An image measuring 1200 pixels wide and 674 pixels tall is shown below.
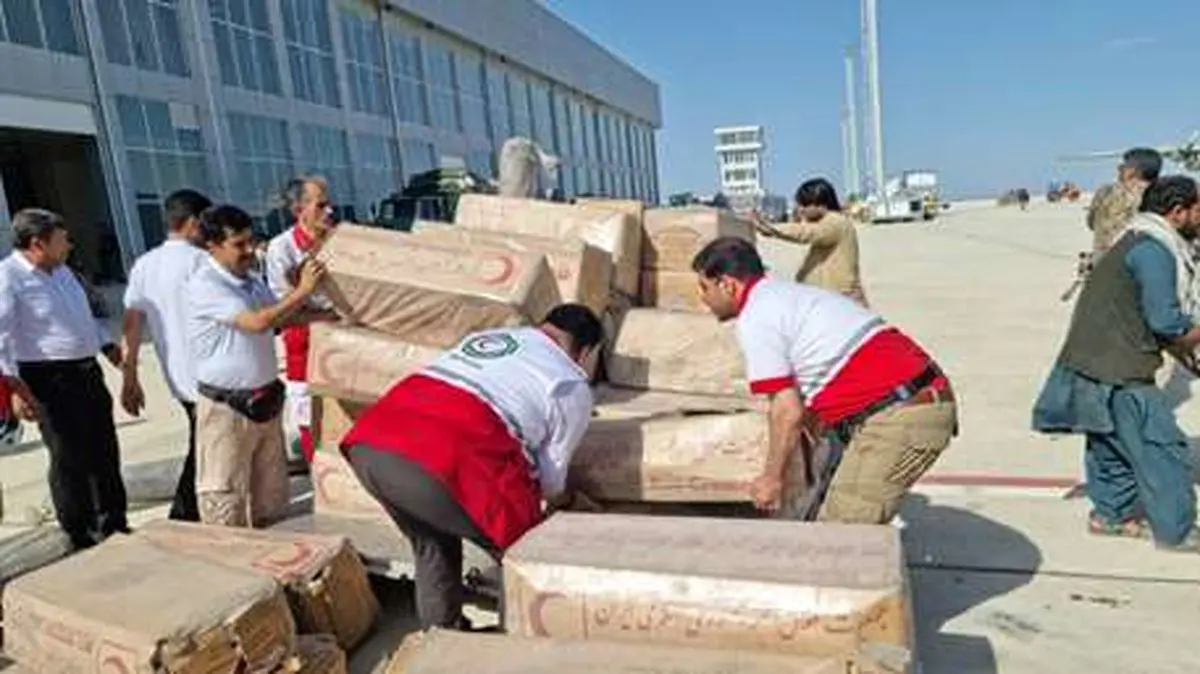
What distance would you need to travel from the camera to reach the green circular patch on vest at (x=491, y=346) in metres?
2.68

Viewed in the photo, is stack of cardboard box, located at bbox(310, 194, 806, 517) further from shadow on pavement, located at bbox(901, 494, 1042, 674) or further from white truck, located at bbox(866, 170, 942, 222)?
white truck, located at bbox(866, 170, 942, 222)

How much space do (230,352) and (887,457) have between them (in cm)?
244

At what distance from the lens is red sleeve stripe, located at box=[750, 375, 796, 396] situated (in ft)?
8.91

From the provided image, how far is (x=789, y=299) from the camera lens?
2.80 meters

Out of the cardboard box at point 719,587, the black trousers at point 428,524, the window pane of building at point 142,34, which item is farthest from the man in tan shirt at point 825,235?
the window pane of building at point 142,34

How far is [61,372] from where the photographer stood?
13.3 feet

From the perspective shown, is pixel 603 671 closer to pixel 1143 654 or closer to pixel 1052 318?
pixel 1143 654

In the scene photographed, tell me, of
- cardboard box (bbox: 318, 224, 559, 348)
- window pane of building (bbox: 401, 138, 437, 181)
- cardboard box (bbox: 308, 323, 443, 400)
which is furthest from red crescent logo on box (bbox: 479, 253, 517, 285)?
window pane of building (bbox: 401, 138, 437, 181)

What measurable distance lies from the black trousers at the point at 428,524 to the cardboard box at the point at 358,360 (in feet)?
3.01

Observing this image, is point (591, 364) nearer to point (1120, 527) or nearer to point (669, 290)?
point (669, 290)

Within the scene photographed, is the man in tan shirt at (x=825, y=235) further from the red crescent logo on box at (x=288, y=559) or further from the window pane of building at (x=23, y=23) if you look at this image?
the window pane of building at (x=23, y=23)

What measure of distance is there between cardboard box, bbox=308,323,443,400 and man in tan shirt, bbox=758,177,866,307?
2290 mm

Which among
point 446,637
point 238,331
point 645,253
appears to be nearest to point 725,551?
point 446,637

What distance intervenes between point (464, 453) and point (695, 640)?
0.78m
